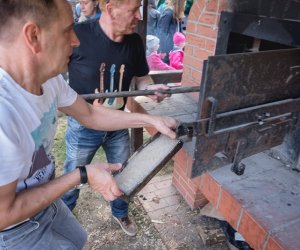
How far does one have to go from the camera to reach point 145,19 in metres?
2.78

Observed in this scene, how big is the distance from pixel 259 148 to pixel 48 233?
1.14 metres

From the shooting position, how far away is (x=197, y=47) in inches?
89.9

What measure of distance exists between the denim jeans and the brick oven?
68cm

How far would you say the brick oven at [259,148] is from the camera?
131 centimetres

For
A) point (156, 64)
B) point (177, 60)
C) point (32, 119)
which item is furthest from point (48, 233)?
point (177, 60)

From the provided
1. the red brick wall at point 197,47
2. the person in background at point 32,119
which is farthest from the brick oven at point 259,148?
the person in background at point 32,119

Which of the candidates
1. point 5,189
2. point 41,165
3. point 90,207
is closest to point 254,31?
point 41,165

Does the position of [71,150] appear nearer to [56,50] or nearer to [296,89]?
[56,50]

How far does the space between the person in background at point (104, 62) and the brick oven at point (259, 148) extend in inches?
18.9

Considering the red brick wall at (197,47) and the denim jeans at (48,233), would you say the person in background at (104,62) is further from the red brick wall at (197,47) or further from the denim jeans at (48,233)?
the denim jeans at (48,233)

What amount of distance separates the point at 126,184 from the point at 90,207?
1.53 meters

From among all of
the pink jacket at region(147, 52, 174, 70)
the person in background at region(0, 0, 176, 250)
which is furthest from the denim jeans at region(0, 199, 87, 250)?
the pink jacket at region(147, 52, 174, 70)

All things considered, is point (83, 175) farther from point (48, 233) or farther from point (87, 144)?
point (87, 144)

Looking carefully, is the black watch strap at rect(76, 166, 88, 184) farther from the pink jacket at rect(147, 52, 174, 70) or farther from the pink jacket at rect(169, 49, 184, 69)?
the pink jacket at rect(169, 49, 184, 69)
